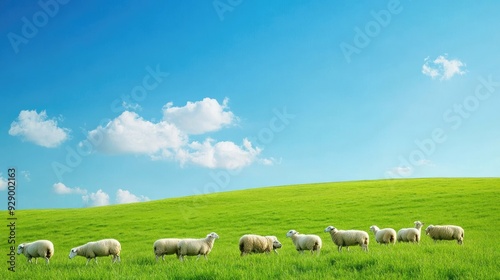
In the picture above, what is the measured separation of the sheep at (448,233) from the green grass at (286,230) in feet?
1.79

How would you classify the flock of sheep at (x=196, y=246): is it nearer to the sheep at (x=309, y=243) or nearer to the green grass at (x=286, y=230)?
the sheep at (x=309, y=243)

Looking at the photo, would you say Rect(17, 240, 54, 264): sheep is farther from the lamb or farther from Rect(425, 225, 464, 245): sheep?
Rect(425, 225, 464, 245): sheep

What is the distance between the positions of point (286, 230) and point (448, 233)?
1224 centimetres

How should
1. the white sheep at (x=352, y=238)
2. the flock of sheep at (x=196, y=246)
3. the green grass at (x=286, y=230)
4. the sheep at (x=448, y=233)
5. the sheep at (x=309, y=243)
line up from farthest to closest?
the sheep at (x=448, y=233) → the white sheep at (x=352, y=238) → the sheep at (x=309, y=243) → the flock of sheep at (x=196, y=246) → the green grass at (x=286, y=230)

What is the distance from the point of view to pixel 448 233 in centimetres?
2159

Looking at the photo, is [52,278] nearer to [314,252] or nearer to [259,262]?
[259,262]

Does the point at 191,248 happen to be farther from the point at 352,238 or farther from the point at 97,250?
the point at 352,238

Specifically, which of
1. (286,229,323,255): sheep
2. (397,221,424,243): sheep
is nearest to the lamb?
(286,229,323,255): sheep

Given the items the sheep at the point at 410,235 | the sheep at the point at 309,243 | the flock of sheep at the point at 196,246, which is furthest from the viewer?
the sheep at the point at 410,235

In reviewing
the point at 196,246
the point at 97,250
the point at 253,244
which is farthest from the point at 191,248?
the point at 97,250

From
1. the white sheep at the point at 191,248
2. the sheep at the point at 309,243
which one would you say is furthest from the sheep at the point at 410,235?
the white sheep at the point at 191,248

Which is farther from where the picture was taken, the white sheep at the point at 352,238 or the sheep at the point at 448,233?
the sheep at the point at 448,233

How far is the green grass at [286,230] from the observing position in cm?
1188

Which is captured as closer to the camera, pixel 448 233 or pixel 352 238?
pixel 352 238
